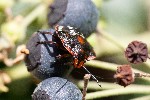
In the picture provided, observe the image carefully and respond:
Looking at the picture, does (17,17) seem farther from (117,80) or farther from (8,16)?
(117,80)

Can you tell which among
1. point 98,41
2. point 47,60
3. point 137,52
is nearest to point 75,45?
point 47,60

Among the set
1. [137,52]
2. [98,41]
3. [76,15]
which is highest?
[98,41]

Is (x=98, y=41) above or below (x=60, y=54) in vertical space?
above

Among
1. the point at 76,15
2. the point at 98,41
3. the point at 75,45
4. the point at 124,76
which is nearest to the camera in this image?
the point at 124,76

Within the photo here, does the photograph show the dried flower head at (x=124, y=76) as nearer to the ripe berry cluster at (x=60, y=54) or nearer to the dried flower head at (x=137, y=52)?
the dried flower head at (x=137, y=52)

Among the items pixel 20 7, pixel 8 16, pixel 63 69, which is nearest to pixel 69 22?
pixel 63 69

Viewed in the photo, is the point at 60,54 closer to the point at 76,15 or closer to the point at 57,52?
the point at 57,52

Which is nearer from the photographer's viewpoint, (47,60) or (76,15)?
(47,60)
